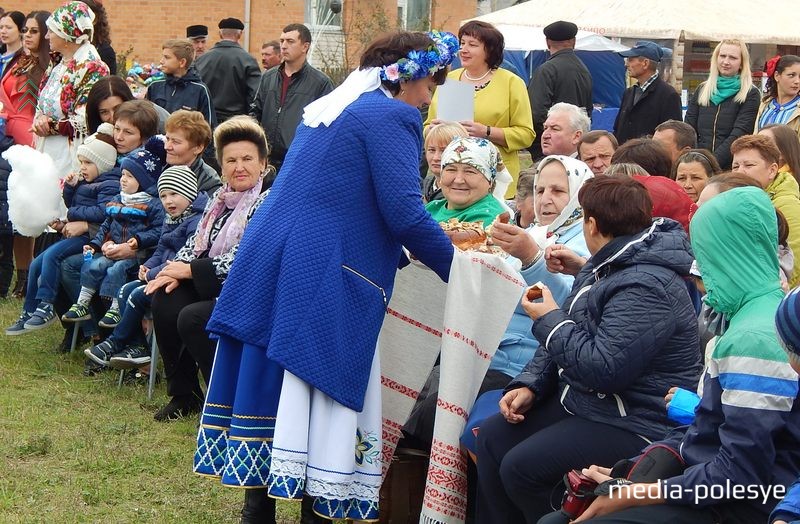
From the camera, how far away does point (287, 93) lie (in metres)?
9.50

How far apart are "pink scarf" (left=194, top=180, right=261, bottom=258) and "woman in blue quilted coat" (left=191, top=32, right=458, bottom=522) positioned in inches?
68.1

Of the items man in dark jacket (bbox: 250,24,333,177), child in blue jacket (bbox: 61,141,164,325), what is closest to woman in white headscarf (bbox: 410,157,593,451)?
child in blue jacket (bbox: 61,141,164,325)

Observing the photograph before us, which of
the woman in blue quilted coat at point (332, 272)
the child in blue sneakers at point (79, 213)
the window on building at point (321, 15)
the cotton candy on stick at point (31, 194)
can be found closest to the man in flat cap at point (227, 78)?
the cotton candy on stick at point (31, 194)

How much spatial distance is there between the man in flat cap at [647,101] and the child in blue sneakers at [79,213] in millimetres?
4233

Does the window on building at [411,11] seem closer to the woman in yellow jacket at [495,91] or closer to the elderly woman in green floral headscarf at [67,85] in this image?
the elderly woman in green floral headscarf at [67,85]

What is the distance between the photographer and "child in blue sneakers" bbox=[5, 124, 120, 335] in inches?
300

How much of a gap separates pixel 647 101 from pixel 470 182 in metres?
4.71

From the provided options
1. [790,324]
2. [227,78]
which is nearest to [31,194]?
[227,78]

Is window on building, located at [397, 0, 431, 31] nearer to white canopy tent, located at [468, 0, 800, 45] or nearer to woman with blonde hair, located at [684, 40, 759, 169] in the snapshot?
white canopy tent, located at [468, 0, 800, 45]

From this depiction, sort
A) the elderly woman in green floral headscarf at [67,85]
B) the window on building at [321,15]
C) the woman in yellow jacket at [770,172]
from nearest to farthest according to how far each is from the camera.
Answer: the woman in yellow jacket at [770,172], the elderly woman in green floral headscarf at [67,85], the window on building at [321,15]

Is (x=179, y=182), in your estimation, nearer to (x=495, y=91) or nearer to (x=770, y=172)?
(x=495, y=91)

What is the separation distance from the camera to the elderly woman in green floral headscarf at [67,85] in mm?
8789

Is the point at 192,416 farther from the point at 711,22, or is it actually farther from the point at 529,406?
the point at 711,22

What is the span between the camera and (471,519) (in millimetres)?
4555
